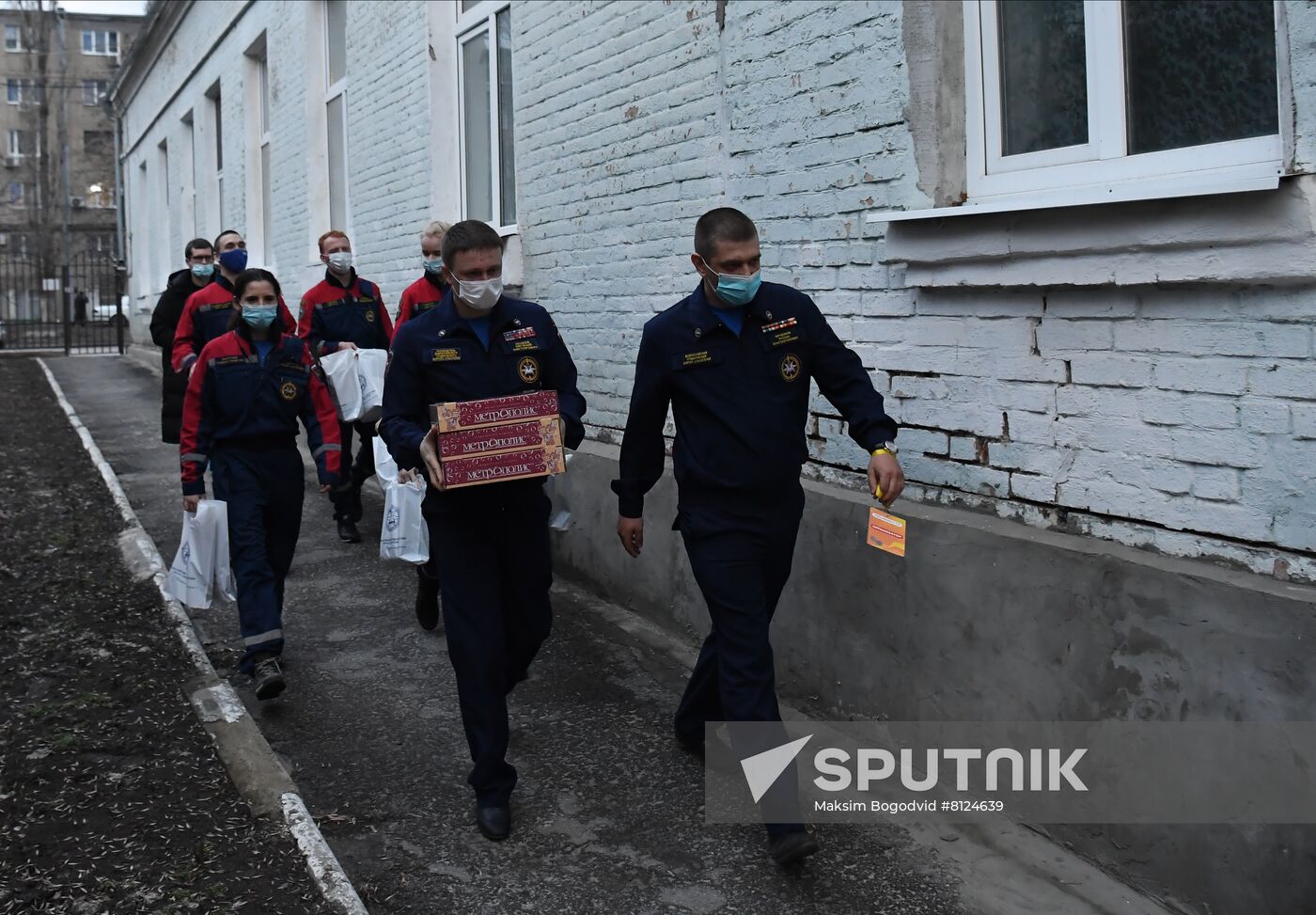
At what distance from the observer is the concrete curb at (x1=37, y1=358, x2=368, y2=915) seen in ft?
11.6

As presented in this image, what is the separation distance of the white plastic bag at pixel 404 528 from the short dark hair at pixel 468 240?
222 cm

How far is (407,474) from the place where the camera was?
14.2ft

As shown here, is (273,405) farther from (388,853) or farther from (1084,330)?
(1084,330)

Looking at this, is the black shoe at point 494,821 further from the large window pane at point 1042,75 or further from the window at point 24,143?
the window at point 24,143

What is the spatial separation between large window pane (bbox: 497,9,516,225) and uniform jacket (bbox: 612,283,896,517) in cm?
427

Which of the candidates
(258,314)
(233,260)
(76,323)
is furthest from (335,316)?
(76,323)

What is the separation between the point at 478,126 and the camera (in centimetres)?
848

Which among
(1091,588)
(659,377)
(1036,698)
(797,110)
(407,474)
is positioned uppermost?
(797,110)

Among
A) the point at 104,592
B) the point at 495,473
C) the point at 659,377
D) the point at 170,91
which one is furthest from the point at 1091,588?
the point at 170,91

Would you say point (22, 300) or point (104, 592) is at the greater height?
point (22, 300)

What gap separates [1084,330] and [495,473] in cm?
177

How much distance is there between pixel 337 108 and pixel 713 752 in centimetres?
870

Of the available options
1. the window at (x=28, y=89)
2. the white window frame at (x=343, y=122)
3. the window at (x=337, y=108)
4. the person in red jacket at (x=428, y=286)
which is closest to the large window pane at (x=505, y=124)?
the person in red jacket at (x=428, y=286)
